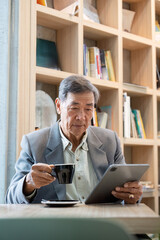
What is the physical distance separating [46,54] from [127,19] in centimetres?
114

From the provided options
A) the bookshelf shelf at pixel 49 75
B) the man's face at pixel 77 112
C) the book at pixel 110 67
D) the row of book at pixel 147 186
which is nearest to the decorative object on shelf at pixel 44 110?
the bookshelf shelf at pixel 49 75

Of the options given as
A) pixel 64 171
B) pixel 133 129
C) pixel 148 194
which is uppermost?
pixel 133 129

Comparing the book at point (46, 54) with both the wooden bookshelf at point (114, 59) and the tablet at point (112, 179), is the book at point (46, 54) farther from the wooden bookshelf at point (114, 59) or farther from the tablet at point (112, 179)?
the tablet at point (112, 179)

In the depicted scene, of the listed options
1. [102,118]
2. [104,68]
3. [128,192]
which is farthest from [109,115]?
[128,192]

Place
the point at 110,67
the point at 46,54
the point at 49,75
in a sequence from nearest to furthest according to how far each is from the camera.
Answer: the point at 49,75, the point at 46,54, the point at 110,67

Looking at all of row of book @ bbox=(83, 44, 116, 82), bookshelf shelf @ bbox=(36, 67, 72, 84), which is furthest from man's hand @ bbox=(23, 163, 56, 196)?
row of book @ bbox=(83, 44, 116, 82)

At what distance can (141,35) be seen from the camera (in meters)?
3.93

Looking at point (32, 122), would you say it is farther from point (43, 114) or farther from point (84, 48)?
point (84, 48)

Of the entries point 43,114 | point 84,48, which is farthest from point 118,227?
point 84,48

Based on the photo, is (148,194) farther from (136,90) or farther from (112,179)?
(112,179)

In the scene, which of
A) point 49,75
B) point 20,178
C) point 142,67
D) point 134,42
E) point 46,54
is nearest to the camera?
point 20,178

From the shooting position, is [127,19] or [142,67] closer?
[127,19]

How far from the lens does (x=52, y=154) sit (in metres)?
1.96

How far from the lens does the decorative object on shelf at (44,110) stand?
2965mm
